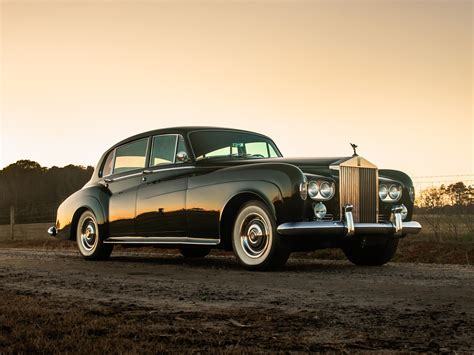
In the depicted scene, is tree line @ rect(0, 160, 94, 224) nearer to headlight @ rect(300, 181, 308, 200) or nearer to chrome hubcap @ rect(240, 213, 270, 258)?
chrome hubcap @ rect(240, 213, 270, 258)

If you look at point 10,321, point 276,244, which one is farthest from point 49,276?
point 10,321

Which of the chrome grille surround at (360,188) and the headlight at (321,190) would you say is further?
the chrome grille surround at (360,188)

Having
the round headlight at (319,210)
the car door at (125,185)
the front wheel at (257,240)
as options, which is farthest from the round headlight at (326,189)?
the car door at (125,185)

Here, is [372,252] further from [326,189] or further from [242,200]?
[242,200]

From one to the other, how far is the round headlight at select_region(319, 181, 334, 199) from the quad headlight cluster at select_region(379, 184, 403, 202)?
1.02 m

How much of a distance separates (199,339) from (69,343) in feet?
2.48

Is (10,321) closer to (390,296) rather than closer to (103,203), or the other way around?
(390,296)

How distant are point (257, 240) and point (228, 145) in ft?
6.14

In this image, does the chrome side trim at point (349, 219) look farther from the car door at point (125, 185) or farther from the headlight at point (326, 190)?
the car door at point (125, 185)

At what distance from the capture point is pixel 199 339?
154 inches

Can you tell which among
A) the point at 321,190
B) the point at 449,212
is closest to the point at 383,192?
the point at 321,190

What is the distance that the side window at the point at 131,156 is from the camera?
10094mm

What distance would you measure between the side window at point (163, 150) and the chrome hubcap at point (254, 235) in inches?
72.1

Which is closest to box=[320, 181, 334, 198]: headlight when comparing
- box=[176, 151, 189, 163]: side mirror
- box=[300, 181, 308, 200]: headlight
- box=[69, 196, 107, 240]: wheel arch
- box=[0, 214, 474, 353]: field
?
box=[300, 181, 308, 200]: headlight
